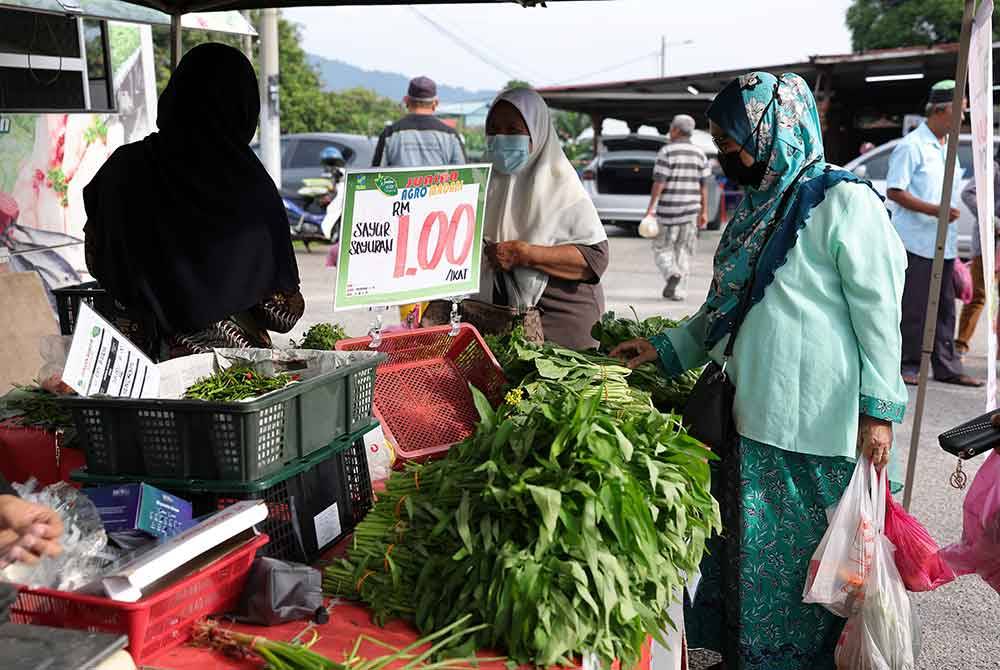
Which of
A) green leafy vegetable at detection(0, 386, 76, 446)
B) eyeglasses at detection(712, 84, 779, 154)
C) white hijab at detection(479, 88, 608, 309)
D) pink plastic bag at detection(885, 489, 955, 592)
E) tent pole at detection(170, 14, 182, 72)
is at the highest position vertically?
tent pole at detection(170, 14, 182, 72)

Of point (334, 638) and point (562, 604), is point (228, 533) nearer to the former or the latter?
point (334, 638)

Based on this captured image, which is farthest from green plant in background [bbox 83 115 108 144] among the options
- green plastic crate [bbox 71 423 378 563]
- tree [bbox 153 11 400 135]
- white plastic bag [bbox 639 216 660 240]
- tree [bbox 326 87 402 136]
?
tree [bbox 153 11 400 135]

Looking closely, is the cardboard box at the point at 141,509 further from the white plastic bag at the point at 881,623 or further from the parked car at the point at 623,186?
the parked car at the point at 623,186

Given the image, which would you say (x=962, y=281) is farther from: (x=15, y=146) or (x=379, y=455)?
(x=15, y=146)

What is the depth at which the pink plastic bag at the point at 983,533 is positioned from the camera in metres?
2.86

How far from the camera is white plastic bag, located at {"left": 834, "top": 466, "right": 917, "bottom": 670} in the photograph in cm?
277

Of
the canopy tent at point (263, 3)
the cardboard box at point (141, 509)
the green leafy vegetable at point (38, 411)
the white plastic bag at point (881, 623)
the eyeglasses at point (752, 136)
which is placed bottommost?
the white plastic bag at point (881, 623)

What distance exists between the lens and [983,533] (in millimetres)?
2898

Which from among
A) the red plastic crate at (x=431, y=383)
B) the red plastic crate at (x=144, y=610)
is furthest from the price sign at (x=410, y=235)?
the red plastic crate at (x=144, y=610)

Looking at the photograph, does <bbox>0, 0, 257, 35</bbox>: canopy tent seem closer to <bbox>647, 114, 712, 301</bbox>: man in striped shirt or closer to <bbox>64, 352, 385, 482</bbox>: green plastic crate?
<bbox>64, 352, 385, 482</bbox>: green plastic crate

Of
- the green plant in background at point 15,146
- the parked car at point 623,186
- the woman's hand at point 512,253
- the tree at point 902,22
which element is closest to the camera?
the woman's hand at point 512,253

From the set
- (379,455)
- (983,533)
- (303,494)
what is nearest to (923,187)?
(983,533)

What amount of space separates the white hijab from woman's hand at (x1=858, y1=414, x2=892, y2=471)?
4.06ft

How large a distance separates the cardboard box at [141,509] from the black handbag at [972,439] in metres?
2.03
